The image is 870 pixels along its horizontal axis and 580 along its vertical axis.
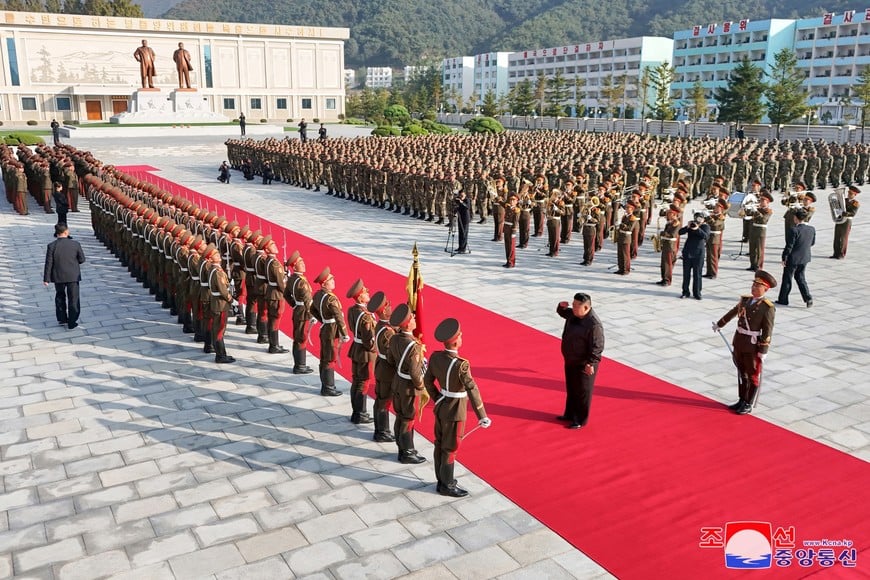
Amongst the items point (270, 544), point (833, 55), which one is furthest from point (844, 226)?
point (833, 55)

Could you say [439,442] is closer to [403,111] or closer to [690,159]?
[690,159]

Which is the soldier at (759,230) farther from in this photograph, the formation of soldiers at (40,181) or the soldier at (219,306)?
the formation of soldiers at (40,181)

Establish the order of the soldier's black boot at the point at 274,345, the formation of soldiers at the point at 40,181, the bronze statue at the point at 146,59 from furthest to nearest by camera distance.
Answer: the bronze statue at the point at 146,59 → the formation of soldiers at the point at 40,181 → the soldier's black boot at the point at 274,345

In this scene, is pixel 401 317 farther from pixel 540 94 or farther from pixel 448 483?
pixel 540 94

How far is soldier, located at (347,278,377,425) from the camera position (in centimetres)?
695

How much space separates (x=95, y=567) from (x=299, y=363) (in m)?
3.90

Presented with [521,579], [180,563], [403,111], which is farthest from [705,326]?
[403,111]

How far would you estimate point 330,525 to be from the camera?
5.53 metres

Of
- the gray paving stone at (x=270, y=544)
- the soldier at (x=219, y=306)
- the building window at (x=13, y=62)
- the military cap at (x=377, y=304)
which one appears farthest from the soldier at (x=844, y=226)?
the building window at (x=13, y=62)

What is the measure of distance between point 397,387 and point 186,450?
2.21m

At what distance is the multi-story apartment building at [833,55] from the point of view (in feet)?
228

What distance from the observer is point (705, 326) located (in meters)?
10.4

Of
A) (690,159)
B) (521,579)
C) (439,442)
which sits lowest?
(521,579)

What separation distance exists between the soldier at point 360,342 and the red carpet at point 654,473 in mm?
773
